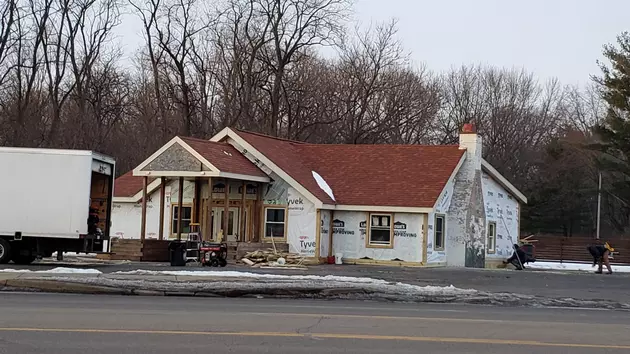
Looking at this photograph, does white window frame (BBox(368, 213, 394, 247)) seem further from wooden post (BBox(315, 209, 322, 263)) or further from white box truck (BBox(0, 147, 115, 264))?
white box truck (BBox(0, 147, 115, 264))

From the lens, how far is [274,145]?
3547cm

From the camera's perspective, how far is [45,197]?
24828mm

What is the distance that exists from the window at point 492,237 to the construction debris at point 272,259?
10332mm

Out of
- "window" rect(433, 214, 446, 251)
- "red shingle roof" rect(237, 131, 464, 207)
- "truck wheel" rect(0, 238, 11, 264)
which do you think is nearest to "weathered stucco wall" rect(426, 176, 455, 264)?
"window" rect(433, 214, 446, 251)

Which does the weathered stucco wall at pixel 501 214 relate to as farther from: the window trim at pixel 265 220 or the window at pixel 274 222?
the window at pixel 274 222

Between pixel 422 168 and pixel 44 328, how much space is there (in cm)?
2462

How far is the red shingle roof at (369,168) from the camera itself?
3234cm

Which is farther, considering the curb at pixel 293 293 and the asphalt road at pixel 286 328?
the curb at pixel 293 293

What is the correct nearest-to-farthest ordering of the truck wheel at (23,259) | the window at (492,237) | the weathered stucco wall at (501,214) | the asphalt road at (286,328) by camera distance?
the asphalt road at (286,328) < the truck wheel at (23,259) < the weathered stucco wall at (501,214) < the window at (492,237)

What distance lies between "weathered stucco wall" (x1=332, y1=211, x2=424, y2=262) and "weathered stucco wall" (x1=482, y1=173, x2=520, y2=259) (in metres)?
5.54

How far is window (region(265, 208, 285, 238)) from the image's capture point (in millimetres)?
32719

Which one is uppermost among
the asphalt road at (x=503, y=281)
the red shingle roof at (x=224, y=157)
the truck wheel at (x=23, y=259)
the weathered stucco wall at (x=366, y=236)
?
the red shingle roof at (x=224, y=157)

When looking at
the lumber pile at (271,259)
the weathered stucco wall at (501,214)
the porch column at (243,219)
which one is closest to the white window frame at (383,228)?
the lumber pile at (271,259)

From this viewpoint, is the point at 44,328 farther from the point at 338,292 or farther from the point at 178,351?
the point at 338,292
